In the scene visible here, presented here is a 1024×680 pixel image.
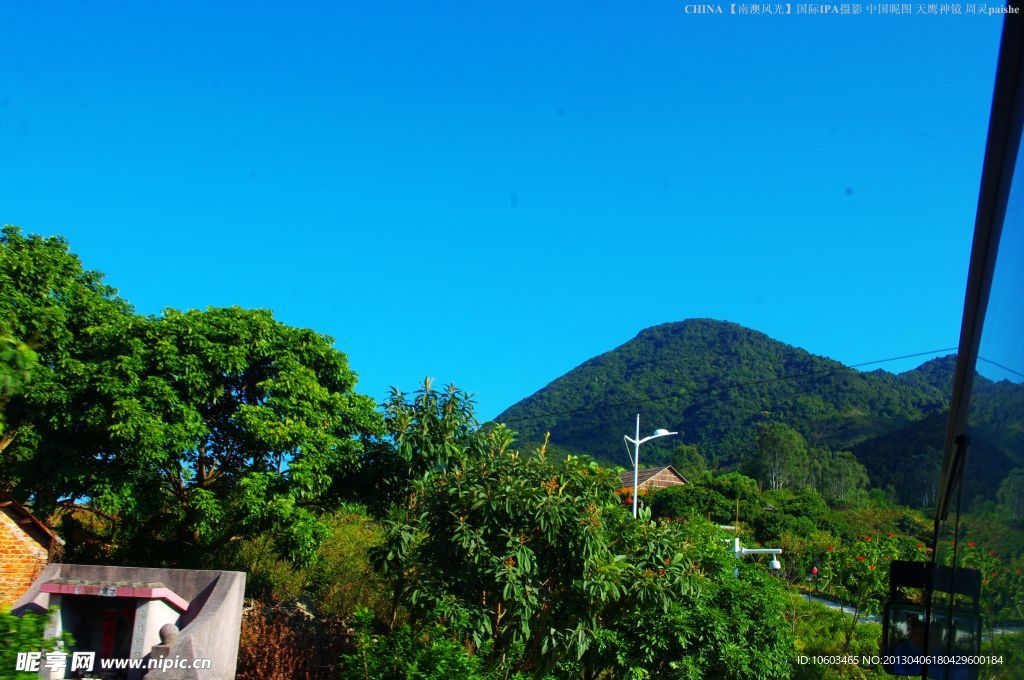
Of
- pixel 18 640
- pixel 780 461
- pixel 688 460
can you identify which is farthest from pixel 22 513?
pixel 688 460

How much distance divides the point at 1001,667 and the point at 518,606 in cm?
729

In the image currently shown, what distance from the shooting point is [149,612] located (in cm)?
941

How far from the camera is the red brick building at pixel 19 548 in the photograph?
11.4 m

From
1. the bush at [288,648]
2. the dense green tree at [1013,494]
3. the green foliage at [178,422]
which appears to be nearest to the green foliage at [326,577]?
the green foliage at [178,422]

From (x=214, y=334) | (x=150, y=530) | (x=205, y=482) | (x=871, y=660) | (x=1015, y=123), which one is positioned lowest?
(x=871, y=660)

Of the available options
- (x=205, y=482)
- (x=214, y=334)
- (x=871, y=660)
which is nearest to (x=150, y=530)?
(x=205, y=482)

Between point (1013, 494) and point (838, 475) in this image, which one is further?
point (838, 475)

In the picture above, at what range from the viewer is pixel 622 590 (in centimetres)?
833

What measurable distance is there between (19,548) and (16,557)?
13 centimetres

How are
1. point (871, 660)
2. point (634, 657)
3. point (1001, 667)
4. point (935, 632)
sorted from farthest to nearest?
point (871, 660) → point (634, 657) → point (935, 632) → point (1001, 667)

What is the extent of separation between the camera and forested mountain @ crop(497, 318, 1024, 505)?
207 ft

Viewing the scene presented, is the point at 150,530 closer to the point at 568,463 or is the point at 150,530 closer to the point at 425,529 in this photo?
the point at 425,529

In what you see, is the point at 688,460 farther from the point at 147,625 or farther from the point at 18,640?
the point at 18,640

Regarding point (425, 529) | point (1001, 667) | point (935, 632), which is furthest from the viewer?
point (425, 529)
